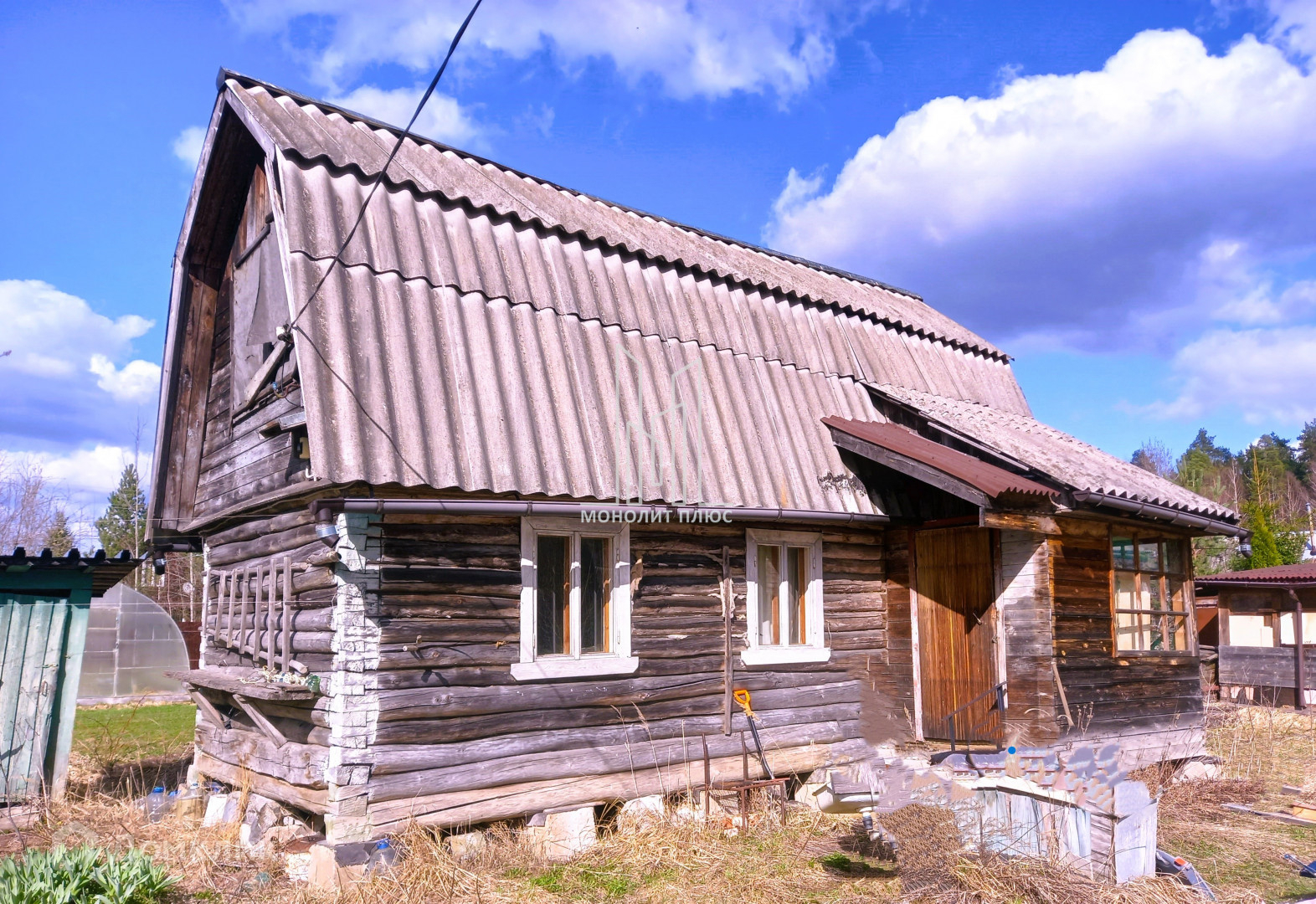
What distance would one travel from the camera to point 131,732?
1581 cm

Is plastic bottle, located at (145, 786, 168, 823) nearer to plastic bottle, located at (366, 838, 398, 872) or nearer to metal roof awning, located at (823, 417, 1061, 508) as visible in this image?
plastic bottle, located at (366, 838, 398, 872)

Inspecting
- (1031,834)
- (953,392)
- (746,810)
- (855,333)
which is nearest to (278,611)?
(746,810)

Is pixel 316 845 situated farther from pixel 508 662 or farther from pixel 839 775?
pixel 839 775

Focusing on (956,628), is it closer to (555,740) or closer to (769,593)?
(769,593)

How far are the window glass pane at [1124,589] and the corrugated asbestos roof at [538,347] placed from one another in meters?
1.05

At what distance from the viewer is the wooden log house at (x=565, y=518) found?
7.83 m

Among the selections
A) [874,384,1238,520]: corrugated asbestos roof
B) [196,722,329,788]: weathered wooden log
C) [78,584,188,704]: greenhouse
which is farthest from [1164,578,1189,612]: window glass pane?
[78,584,188,704]: greenhouse

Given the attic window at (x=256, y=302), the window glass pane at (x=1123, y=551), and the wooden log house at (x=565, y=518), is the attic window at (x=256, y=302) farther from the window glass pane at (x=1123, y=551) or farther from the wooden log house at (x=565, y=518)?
the window glass pane at (x=1123, y=551)

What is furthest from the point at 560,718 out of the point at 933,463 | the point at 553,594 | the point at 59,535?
the point at 59,535

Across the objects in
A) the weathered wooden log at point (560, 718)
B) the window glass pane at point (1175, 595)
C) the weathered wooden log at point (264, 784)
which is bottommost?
the weathered wooden log at point (264, 784)

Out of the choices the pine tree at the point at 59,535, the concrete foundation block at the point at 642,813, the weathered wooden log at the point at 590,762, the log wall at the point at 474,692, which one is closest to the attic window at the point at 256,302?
the log wall at the point at 474,692

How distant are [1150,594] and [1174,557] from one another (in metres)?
0.85

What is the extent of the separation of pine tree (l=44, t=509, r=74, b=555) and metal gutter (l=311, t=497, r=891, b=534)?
1126 inches

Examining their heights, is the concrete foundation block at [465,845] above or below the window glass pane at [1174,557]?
below
